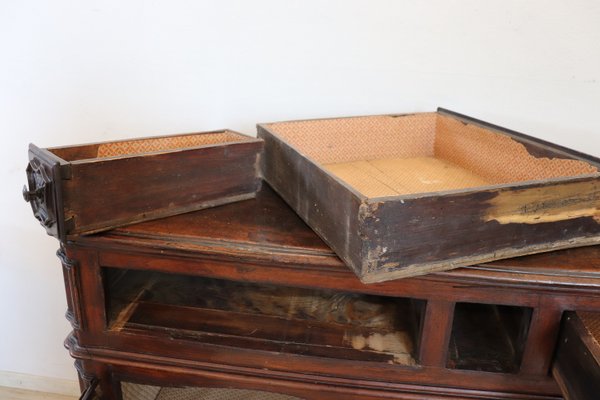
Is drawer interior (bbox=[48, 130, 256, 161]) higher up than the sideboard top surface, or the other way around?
drawer interior (bbox=[48, 130, 256, 161])

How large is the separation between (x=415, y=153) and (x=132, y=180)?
2.18 feet

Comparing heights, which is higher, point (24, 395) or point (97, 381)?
point (97, 381)

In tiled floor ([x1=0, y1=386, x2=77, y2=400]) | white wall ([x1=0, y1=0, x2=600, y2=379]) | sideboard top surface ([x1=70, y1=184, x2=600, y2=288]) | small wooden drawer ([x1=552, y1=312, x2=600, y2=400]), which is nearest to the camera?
small wooden drawer ([x1=552, y1=312, x2=600, y2=400])

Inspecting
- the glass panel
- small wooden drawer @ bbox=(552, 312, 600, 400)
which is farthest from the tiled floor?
small wooden drawer @ bbox=(552, 312, 600, 400)

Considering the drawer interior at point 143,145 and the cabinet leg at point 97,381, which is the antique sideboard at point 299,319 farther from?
the drawer interior at point 143,145

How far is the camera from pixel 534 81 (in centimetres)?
118

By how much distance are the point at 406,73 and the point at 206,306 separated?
70cm

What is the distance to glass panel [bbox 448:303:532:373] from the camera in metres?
0.83

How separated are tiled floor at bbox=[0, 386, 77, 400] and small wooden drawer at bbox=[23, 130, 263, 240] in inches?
41.1

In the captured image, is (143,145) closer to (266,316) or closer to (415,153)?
(266,316)

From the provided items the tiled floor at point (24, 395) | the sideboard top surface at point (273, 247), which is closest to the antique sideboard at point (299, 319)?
the sideboard top surface at point (273, 247)

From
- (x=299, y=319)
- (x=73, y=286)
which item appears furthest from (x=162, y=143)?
(x=299, y=319)

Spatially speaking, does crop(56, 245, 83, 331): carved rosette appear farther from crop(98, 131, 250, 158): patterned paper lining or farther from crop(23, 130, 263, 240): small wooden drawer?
crop(98, 131, 250, 158): patterned paper lining

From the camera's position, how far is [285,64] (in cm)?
123
